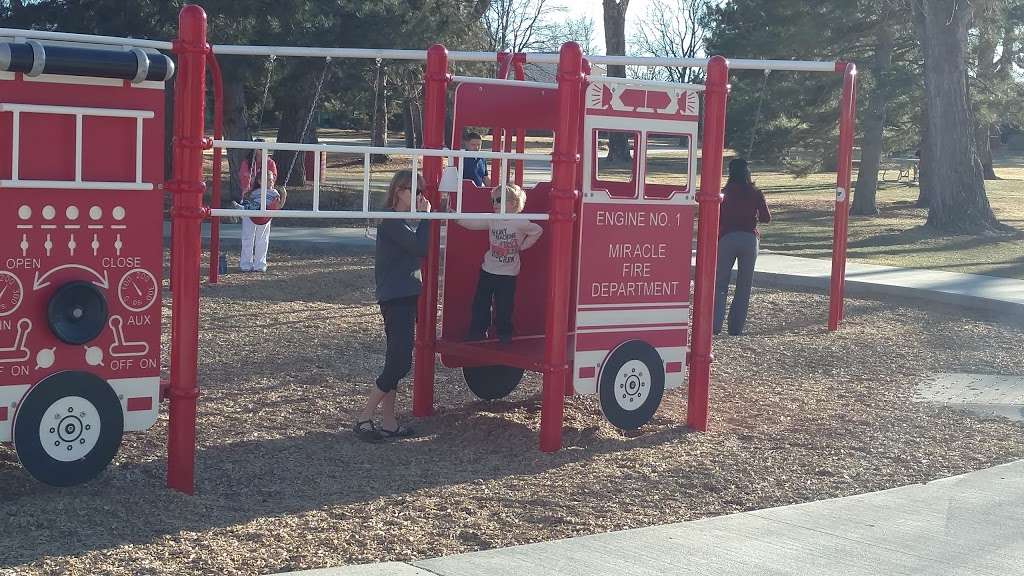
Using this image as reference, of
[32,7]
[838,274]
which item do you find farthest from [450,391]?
[32,7]

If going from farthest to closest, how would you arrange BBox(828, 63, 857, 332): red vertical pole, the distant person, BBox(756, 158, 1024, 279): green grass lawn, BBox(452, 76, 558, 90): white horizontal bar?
BBox(756, 158, 1024, 279): green grass lawn, BBox(828, 63, 857, 332): red vertical pole, the distant person, BBox(452, 76, 558, 90): white horizontal bar

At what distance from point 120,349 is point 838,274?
8.25 meters

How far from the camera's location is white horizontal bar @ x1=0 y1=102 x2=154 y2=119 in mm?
5512

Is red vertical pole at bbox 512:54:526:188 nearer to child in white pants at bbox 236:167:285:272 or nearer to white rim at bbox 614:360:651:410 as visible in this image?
white rim at bbox 614:360:651:410

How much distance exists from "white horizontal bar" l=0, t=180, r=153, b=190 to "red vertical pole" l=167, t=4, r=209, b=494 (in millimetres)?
162

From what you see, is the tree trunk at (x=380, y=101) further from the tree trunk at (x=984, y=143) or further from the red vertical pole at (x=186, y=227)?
the tree trunk at (x=984, y=143)

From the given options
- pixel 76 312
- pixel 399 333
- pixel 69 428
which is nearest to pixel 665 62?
pixel 399 333

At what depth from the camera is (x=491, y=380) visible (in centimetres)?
866

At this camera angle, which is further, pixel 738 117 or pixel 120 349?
pixel 738 117

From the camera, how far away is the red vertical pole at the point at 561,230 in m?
6.98

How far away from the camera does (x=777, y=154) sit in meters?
26.9

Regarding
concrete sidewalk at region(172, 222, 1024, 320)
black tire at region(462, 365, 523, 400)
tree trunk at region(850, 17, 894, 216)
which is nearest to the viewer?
black tire at region(462, 365, 523, 400)

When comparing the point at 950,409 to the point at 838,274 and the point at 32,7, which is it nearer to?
the point at 838,274

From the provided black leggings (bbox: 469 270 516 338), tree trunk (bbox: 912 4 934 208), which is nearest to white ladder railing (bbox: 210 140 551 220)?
black leggings (bbox: 469 270 516 338)
